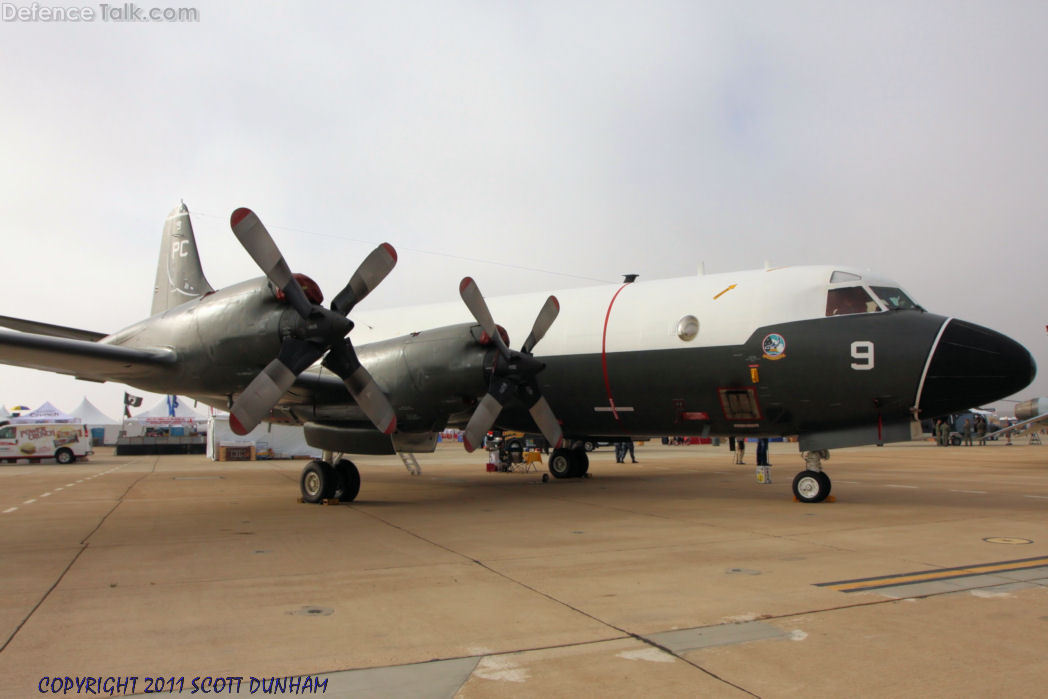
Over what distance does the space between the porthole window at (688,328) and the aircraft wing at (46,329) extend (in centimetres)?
1037

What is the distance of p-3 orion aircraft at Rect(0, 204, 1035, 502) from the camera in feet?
33.7

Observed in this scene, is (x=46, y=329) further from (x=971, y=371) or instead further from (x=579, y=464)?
(x=971, y=371)

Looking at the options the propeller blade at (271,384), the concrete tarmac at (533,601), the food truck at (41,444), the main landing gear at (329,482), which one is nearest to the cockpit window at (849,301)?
the concrete tarmac at (533,601)

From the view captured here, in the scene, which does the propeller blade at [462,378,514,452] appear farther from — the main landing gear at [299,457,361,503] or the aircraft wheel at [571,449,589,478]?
the aircraft wheel at [571,449,589,478]

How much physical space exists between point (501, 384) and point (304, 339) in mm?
3363

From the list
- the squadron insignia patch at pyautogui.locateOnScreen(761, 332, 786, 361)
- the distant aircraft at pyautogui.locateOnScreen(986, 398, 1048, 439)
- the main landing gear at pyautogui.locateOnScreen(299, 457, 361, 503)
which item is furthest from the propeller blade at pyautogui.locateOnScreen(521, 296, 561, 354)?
the distant aircraft at pyautogui.locateOnScreen(986, 398, 1048, 439)

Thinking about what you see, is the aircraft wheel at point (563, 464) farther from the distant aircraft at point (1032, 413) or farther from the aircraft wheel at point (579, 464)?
the distant aircraft at point (1032, 413)

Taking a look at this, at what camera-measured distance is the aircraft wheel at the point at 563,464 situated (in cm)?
1881

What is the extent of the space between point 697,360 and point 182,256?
1157 centimetres

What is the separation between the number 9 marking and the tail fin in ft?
43.0

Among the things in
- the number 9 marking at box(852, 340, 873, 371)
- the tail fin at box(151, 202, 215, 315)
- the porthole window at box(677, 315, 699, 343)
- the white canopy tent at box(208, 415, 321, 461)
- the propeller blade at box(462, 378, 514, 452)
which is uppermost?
the tail fin at box(151, 202, 215, 315)

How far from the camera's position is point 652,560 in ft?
24.0

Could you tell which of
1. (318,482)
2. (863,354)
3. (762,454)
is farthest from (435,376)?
(762,454)

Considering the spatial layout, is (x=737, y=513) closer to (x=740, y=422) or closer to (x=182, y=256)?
(x=740, y=422)
